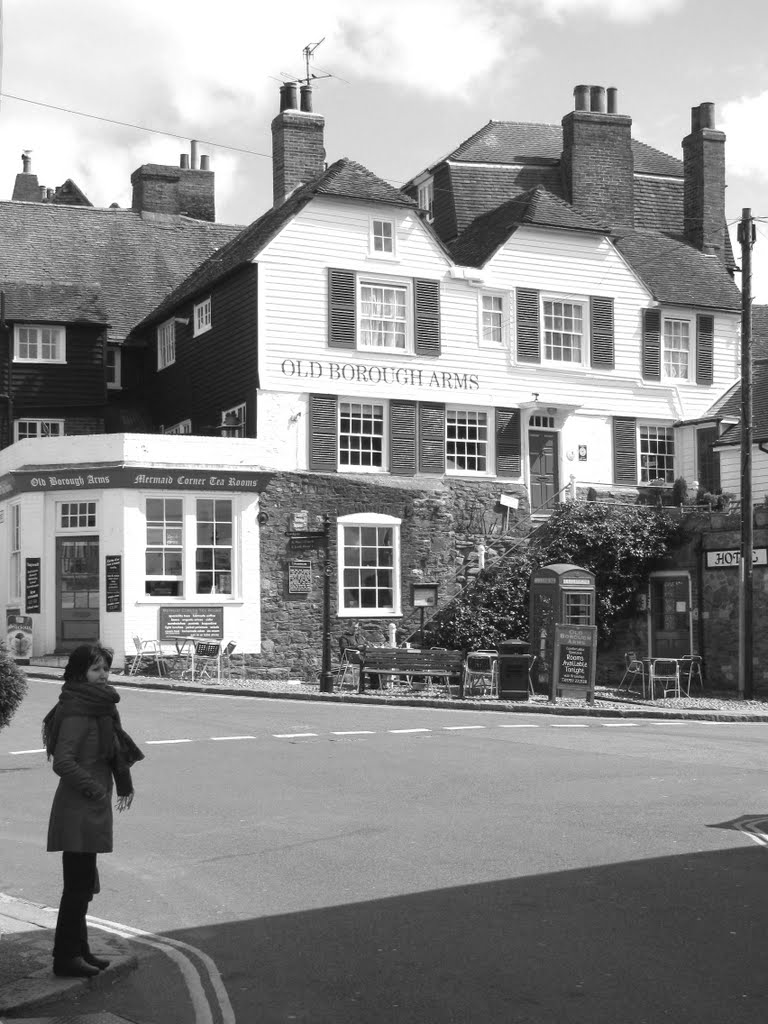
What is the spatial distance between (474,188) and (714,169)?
285 inches

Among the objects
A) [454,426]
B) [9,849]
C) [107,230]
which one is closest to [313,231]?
[454,426]

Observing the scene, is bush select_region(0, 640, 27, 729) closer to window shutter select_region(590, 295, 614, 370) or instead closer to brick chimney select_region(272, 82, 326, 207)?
window shutter select_region(590, 295, 614, 370)

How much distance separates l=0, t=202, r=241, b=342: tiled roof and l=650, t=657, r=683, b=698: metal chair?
17636mm

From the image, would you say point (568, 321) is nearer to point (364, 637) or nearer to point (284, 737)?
point (364, 637)

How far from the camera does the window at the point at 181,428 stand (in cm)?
Result: 3688

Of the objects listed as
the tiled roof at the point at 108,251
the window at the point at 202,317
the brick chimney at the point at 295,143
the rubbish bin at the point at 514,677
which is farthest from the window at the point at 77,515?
the brick chimney at the point at 295,143

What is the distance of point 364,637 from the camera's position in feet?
107

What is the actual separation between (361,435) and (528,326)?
5656mm

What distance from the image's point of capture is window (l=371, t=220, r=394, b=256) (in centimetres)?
3434

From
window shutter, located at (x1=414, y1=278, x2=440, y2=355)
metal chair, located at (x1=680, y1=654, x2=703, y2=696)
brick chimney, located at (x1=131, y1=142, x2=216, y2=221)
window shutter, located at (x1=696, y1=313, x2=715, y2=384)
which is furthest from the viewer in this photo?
brick chimney, located at (x1=131, y1=142, x2=216, y2=221)

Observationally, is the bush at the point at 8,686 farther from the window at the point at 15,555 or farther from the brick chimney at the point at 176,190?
the brick chimney at the point at 176,190

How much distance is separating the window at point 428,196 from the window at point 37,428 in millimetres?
12427

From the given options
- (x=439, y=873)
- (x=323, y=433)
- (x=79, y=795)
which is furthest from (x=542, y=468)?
(x=79, y=795)

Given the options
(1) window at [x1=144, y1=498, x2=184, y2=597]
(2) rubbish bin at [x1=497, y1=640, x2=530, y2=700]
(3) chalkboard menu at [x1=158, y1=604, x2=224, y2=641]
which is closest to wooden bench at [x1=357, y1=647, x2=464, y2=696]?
(2) rubbish bin at [x1=497, y1=640, x2=530, y2=700]
